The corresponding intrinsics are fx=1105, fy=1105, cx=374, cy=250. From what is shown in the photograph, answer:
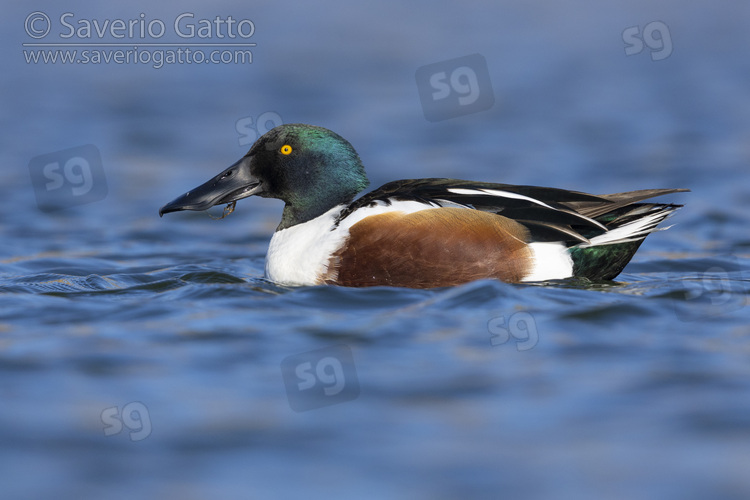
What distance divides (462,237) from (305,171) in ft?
4.24

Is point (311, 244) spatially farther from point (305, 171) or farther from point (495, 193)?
point (495, 193)

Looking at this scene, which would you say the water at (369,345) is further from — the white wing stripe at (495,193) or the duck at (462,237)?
the white wing stripe at (495,193)

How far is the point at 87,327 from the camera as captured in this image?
19.2ft

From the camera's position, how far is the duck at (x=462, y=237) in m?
6.34

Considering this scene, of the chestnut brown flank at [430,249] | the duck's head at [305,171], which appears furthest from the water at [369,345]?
the duck's head at [305,171]

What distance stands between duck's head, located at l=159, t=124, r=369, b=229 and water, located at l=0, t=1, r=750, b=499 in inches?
20.8

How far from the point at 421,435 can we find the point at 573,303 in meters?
1.93

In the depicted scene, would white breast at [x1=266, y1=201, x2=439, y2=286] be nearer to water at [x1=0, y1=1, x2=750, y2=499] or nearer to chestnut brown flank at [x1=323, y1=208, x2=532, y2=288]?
chestnut brown flank at [x1=323, y1=208, x2=532, y2=288]

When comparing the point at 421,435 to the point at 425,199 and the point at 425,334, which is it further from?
the point at 425,199

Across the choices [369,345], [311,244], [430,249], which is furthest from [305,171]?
[369,345]

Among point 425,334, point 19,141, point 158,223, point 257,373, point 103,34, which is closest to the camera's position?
point 257,373

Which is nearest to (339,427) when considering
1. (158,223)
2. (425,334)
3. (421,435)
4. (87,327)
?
(421,435)

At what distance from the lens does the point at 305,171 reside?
23.3 feet

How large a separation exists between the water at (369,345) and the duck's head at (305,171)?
0.53 m
